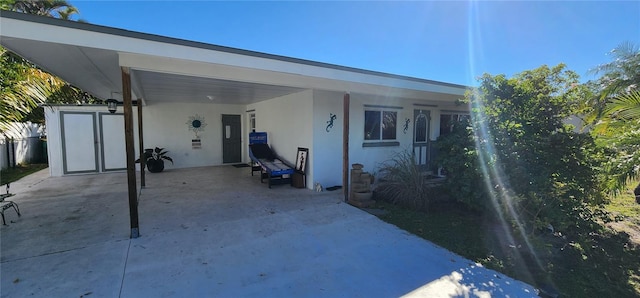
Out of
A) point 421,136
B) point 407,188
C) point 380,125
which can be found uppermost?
point 380,125

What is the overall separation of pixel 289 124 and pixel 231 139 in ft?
14.2

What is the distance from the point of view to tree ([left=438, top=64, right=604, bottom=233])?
11.4 ft

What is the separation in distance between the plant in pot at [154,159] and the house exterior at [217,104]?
1.57ft

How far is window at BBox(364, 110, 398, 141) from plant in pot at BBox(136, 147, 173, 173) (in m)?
6.78

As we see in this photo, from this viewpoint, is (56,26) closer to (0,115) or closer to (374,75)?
(0,115)

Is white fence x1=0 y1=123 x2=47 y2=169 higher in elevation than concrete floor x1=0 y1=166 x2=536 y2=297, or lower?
higher

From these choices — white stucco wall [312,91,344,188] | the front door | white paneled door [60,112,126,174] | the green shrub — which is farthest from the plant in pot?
the front door

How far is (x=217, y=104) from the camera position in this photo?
33.0 feet

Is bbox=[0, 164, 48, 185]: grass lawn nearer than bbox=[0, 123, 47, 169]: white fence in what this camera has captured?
Yes

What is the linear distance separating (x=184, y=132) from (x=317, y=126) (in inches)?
234

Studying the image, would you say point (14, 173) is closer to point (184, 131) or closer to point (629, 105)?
point (184, 131)

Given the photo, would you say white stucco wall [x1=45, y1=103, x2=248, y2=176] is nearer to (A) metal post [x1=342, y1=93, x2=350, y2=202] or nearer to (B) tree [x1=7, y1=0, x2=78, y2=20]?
(A) metal post [x1=342, y1=93, x2=350, y2=202]

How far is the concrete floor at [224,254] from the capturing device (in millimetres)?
2496

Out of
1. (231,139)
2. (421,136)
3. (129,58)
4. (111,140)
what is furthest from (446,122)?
(111,140)
